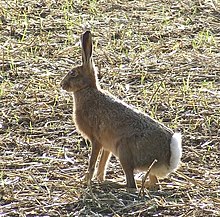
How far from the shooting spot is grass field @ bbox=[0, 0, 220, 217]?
587cm

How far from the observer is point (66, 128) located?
7266mm

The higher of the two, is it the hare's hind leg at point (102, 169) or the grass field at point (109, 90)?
the hare's hind leg at point (102, 169)

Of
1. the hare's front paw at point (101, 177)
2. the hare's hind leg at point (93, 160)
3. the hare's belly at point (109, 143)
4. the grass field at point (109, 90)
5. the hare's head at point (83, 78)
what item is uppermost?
the hare's head at point (83, 78)

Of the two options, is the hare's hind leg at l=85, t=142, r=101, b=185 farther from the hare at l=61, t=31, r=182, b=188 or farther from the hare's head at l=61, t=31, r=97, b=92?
the hare's head at l=61, t=31, r=97, b=92

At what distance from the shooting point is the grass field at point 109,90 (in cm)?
587

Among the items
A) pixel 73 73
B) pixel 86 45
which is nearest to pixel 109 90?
pixel 73 73

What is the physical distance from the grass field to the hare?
0.63ft

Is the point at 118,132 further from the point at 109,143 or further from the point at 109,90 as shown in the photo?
the point at 109,90

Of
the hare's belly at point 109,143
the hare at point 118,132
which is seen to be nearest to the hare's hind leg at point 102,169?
the hare at point 118,132

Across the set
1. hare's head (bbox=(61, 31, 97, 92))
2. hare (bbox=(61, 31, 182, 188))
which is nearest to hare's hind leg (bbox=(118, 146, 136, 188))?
hare (bbox=(61, 31, 182, 188))

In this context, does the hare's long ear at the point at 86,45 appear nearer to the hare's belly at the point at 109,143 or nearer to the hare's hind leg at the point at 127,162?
the hare's belly at the point at 109,143

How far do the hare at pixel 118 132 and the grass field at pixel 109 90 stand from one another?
192 mm

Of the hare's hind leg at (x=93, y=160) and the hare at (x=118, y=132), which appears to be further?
the hare's hind leg at (x=93, y=160)

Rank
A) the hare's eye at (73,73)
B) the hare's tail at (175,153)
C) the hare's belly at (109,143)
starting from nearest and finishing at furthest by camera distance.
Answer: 1. the hare's tail at (175,153)
2. the hare's belly at (109,143)
3. the hare's eye at (73,73)
